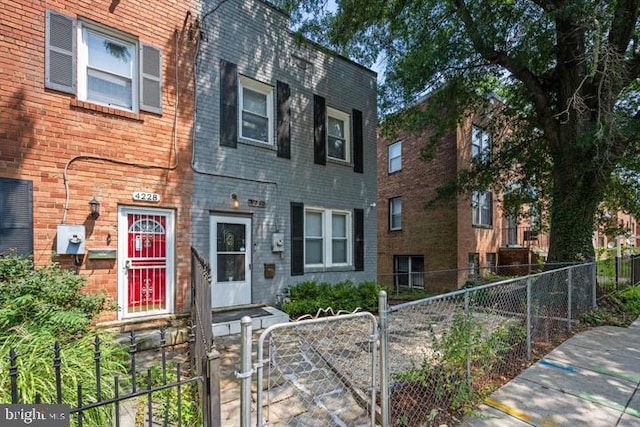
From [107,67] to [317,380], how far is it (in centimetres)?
637

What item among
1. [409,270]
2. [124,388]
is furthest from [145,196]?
[409,270]

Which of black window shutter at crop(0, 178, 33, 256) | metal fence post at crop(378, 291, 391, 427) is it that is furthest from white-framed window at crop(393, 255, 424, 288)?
black window shutter at crop(0, 178, 33, 256)

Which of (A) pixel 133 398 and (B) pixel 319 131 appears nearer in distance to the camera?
(A) pixel 133 398

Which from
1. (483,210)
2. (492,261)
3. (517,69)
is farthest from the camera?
(492,261)

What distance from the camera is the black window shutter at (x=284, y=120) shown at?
8.29 m

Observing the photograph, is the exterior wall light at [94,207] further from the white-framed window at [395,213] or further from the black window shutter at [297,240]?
the white-framed window at [395,213]

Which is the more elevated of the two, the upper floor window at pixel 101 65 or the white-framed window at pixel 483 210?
the upper floor window at pixel 101 65

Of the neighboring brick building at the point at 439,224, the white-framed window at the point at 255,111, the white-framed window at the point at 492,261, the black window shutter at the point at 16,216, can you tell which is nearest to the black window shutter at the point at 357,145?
the white-framed window at the point at 255,111

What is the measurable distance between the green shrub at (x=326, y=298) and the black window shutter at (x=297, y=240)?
0.42 metres

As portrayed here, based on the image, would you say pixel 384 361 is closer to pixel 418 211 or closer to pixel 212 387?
pixel 212 387

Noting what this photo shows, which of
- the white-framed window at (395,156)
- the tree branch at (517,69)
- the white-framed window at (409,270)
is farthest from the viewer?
the white-framed window at (395,156)

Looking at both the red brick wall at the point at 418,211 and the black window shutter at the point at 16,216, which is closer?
the black window shutter at the point at 16,216

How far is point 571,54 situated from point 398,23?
4.24 meters

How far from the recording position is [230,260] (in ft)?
24.1
